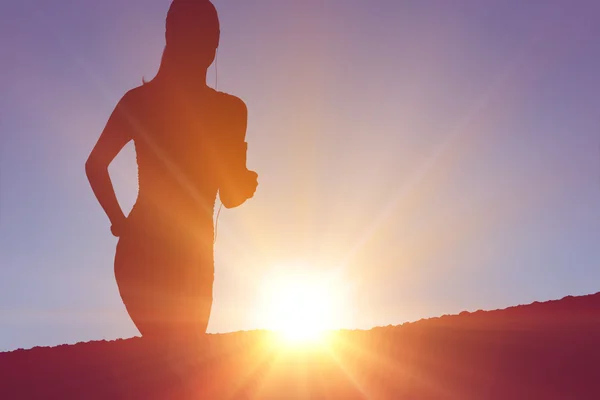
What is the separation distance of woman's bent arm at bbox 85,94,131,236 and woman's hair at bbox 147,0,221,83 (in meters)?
0.55

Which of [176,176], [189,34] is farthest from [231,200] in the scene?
[189,34]

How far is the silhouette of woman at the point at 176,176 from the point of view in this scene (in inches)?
159

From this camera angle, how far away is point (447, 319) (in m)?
4.43

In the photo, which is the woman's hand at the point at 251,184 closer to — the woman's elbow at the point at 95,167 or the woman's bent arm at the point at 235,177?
the woman's bent arm at the point at 235,177

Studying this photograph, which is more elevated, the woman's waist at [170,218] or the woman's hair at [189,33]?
the woman's hair at [189,33]

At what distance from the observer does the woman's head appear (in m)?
4.41

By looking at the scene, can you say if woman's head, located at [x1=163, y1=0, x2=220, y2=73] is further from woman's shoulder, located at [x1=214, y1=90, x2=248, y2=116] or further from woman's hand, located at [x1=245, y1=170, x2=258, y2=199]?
woman's hand, located at [x1=245, y1=170, x2=258, y2=199]

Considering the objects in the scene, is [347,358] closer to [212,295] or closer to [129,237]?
[212,295]

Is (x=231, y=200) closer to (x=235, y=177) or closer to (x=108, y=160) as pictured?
(x=235, y=177)

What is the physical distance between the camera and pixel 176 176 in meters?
4.14

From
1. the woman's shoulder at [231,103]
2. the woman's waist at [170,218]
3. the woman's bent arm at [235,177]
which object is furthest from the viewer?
the woman's shoulder at [231,103]

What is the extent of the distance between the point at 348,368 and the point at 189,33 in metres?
2.53

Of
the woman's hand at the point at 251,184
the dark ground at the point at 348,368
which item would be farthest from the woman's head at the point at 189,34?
the dark ground at the point at 348,368

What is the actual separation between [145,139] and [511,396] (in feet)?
9.01
